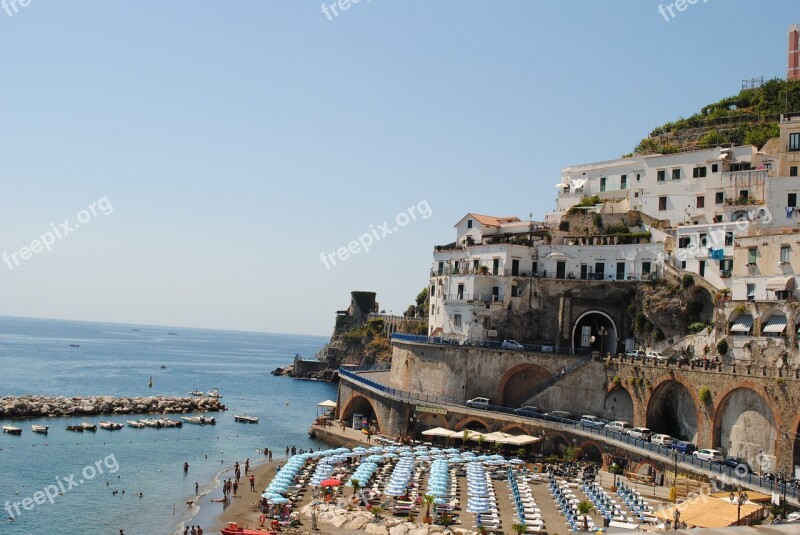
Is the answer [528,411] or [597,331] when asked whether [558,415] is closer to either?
[528,411]

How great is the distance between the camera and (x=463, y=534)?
122 ft

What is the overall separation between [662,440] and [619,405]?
7942mm

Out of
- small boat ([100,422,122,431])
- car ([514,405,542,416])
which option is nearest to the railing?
car ([514,405,542,416])

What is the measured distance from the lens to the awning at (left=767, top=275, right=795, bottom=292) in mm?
49844

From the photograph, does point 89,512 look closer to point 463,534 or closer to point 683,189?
point 463,534

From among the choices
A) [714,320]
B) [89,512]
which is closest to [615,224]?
[714,320]

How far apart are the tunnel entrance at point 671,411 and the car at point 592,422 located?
3.39 meters

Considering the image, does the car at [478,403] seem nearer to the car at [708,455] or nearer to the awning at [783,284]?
the car at [708,455]

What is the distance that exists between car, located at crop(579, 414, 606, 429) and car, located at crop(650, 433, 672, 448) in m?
4.58

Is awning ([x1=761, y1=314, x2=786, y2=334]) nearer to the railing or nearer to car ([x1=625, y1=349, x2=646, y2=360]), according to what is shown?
car ([x1=625, y1=349, x2=646, y2=360])

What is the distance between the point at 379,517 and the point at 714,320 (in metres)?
28.7

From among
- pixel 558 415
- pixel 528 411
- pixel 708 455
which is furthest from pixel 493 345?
pixel 708 455

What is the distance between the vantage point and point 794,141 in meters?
60.3

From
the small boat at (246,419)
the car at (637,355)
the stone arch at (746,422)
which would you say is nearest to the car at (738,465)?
the stone arch at (746,422)
